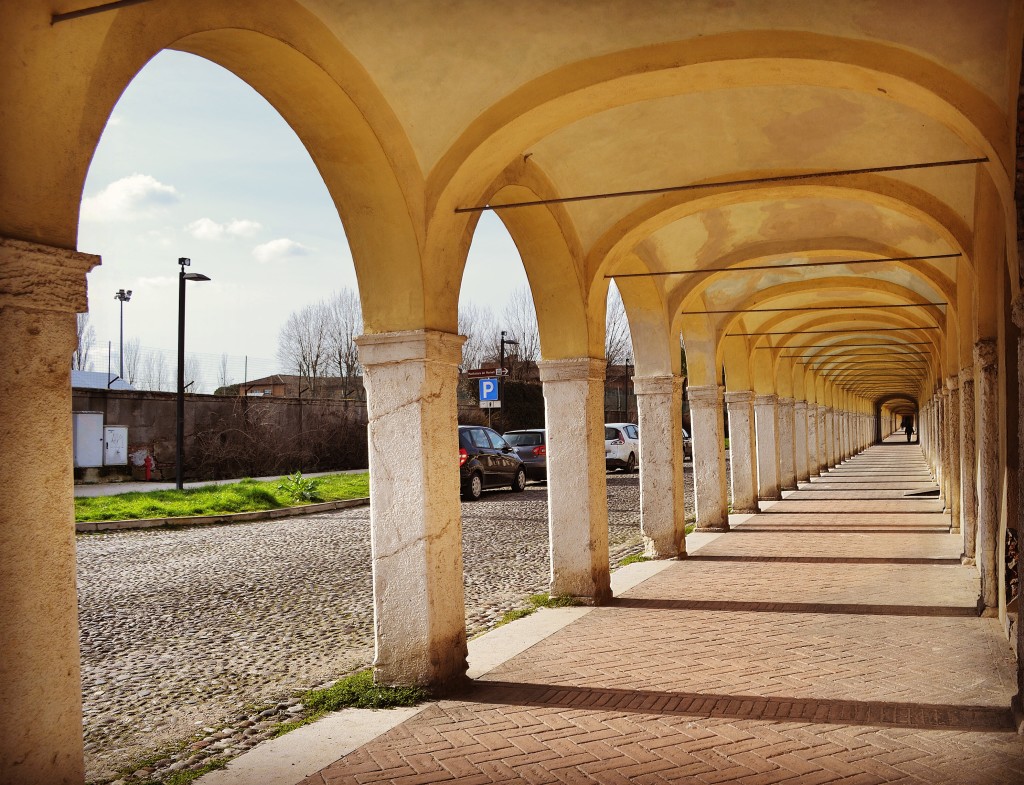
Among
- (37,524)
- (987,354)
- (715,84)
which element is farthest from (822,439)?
(37,524)

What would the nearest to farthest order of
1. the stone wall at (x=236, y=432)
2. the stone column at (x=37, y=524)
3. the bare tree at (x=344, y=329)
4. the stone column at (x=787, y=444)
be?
the stone column at (x=37, y=524), the stone wall at (x=236, y=432), the stone column at (x=787, y=444), the bare tree at (x=344, y=329)

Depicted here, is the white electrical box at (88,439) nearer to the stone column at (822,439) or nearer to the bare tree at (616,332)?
the stone column at (822,439)

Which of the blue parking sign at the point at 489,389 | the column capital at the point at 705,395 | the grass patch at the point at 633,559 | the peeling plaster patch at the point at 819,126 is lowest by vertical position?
the grass patch at the point at 633,559

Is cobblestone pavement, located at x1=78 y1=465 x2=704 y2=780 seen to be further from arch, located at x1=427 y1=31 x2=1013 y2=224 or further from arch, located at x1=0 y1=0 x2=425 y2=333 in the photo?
arch, located at x1=427 y1=31 x2=1013 y2=224

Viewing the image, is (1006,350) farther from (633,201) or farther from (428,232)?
(428,232)

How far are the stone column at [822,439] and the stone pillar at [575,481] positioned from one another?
22.1m

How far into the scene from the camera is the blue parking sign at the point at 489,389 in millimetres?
20359

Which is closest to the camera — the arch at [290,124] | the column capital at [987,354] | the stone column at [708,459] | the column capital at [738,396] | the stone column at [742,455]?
the arch at [290,124]

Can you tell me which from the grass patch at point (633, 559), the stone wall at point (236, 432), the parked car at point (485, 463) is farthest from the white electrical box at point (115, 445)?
the grass patch at point (633, 559)

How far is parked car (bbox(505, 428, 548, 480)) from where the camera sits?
22750 millimetres

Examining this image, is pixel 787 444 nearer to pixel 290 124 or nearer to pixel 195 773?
pixel 290 124

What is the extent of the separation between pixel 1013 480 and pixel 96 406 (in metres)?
18.8

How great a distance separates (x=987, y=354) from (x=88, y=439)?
1795 centimetres

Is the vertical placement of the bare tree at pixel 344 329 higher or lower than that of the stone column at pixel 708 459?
higher
